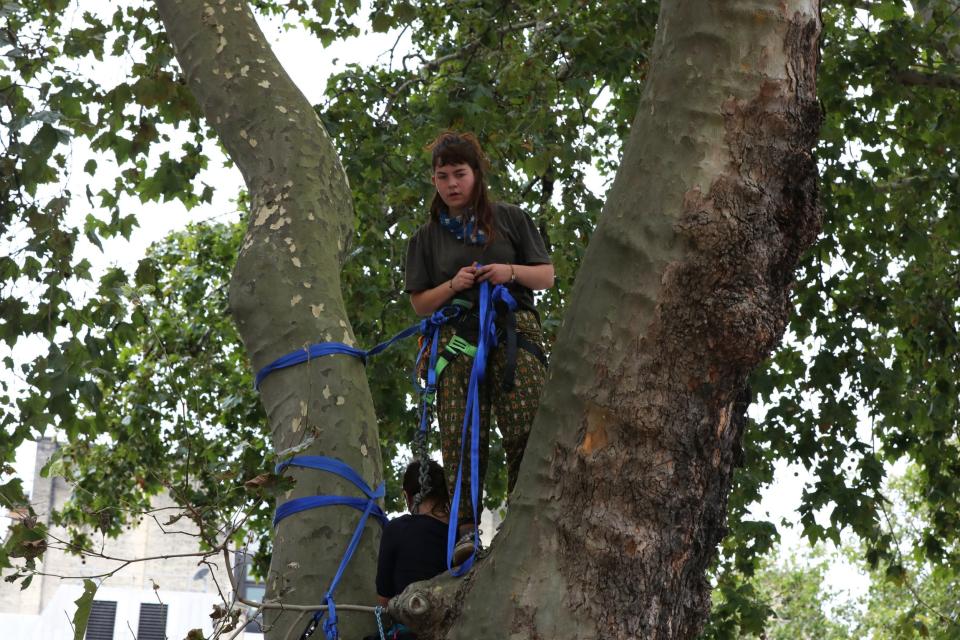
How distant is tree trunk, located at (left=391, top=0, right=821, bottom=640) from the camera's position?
99.8 inches

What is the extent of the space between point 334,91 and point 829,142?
132 inches

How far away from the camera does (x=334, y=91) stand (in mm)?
7777

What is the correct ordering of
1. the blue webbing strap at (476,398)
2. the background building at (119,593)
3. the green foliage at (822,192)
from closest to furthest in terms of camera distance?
the blue webbing strap at (476,398), the green foliage at (822,192), the background building at (119,593)

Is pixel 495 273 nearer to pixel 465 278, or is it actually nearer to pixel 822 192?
pixel 465 278

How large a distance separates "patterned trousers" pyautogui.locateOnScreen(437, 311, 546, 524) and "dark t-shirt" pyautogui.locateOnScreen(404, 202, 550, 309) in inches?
7.4

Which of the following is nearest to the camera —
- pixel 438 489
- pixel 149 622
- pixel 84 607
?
pixel 84 607

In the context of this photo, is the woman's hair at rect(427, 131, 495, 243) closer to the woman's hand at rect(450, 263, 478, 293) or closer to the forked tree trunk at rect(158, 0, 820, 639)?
the woman's hand at rect(450, 263, 478, 293)

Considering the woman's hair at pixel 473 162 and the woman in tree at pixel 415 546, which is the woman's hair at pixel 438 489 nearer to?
the woman in tree at pixel 415 546

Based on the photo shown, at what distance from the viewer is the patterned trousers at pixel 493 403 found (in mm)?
3404

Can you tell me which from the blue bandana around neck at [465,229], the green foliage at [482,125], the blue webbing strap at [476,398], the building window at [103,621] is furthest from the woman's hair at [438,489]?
the building window at [103,621]

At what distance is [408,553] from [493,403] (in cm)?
52

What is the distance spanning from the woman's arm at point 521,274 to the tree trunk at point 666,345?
30.4 inches

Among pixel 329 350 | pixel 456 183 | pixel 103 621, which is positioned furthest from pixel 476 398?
pixel 103 621

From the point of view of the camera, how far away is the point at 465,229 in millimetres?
3639
